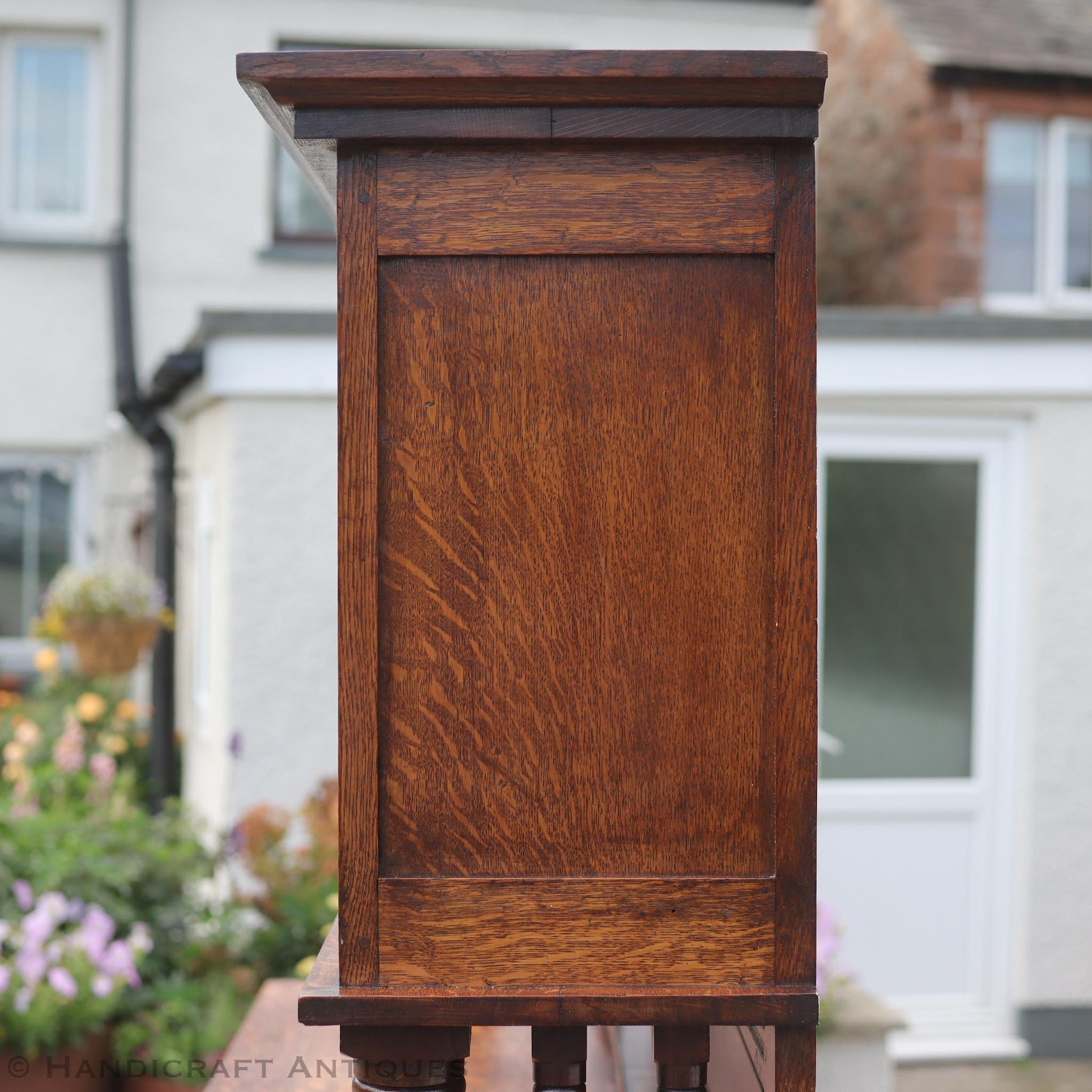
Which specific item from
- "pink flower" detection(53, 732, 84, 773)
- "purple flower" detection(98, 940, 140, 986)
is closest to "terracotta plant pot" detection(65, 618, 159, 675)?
"pink flower" detection(53, 732, 84, 773)

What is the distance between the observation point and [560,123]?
1158mm

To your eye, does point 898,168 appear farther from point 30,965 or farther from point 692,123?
point 692,123

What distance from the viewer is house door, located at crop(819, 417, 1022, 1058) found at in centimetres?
445

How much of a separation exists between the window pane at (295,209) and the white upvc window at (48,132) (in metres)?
1.06

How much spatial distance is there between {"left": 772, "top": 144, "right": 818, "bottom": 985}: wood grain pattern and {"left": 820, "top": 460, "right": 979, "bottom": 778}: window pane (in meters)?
3.39

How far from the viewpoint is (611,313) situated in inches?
46.7

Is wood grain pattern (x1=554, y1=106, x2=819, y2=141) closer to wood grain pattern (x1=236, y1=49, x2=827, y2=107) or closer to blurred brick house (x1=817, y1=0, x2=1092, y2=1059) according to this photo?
wood grain pattern (x1=236, y1=49, x2=827, y2=107)

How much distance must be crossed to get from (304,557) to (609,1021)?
3258 millimetres

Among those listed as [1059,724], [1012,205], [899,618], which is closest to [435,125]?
[899,618]

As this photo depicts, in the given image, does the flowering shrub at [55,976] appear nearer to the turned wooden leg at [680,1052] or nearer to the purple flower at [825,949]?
the purple flower at [825,949]

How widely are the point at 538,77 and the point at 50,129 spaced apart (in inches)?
286

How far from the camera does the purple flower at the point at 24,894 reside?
10.7ft

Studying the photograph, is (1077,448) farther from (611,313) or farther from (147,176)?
(147,176)

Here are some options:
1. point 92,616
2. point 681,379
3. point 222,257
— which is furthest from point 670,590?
point 222,257
